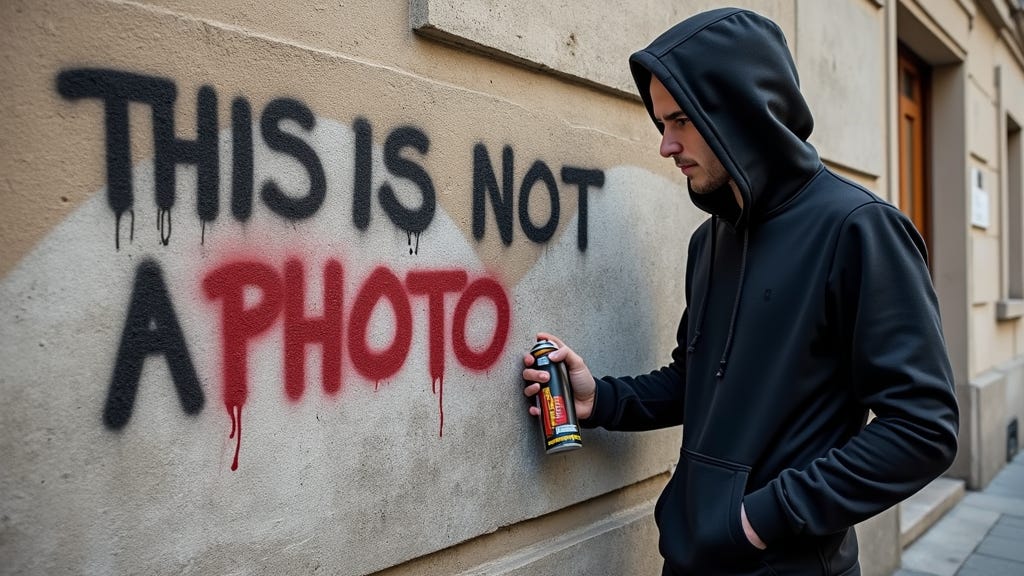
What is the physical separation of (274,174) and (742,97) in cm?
113

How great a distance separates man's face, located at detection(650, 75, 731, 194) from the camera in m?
2.05

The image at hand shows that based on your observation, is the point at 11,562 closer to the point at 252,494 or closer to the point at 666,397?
the point at 252,494

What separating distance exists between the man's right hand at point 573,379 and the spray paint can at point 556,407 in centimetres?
2

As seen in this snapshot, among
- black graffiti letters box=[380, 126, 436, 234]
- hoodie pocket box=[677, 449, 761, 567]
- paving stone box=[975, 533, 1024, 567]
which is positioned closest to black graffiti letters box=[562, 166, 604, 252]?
black graffiti letters box=[380, 126, 436, 234]

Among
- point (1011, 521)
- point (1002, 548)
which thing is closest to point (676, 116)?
point (1002, 548)

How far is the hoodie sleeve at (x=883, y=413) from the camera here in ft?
5.67

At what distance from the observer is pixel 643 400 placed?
2.40 meters

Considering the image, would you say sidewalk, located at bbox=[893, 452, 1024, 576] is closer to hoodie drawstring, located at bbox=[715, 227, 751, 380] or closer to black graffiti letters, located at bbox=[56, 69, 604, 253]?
hoodie drawstring, located at bbox=[715, 227, 751, 380]

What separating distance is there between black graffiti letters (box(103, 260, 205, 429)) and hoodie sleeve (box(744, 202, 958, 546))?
126 cm

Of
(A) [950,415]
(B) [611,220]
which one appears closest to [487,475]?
(B) [611,220]

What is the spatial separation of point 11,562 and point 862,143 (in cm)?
456

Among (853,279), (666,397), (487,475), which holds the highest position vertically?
(853,279)

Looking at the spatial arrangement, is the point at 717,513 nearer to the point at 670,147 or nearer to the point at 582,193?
the point at 670,147

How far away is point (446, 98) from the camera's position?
2.10 m
